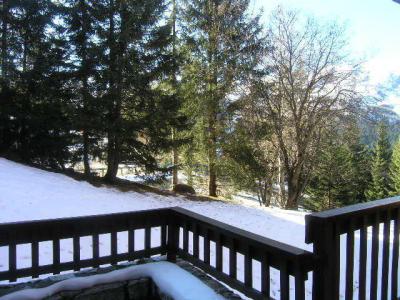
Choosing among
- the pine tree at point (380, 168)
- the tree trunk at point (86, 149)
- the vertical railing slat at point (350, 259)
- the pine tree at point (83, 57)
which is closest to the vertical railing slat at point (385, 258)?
the vertical railing slat at point (350, 259)

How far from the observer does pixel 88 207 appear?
771 cm

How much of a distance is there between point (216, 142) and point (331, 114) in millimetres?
5006

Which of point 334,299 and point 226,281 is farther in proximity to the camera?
point 226,281

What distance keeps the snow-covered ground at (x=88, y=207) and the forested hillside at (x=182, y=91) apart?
83.2 inches

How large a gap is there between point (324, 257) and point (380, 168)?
109 feet

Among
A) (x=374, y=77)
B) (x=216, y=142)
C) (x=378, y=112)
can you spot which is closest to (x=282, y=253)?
(x=216, y=142)

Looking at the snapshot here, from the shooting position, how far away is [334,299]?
6.88 feet

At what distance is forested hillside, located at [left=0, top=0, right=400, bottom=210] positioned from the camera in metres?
11.5

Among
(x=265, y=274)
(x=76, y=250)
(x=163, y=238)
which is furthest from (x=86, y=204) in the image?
(x=265, y=274)

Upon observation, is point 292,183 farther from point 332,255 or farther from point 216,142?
point 332,255

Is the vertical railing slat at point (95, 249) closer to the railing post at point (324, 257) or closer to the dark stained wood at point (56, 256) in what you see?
the dark stained wood at point (56, 256)

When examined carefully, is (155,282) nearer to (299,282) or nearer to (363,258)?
(299,282)

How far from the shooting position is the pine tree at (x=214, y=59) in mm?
14477

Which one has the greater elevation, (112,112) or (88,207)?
(112,112)
